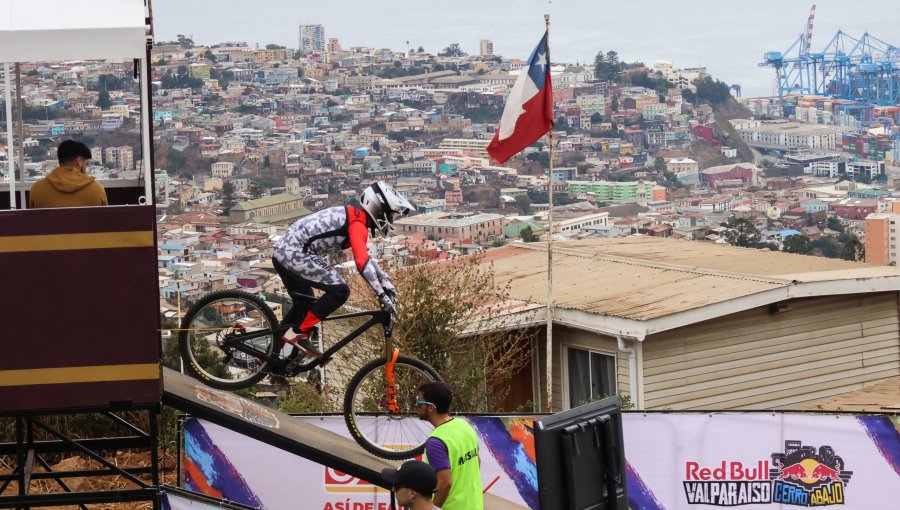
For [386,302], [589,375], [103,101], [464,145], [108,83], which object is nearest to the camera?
[386,302]

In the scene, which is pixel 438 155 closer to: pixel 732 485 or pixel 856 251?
pixel 856 251

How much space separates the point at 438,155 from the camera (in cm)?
11681

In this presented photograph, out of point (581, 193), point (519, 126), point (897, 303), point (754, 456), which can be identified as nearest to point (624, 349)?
point (519, 126)

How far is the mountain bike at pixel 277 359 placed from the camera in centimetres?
1051

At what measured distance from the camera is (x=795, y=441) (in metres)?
12.5

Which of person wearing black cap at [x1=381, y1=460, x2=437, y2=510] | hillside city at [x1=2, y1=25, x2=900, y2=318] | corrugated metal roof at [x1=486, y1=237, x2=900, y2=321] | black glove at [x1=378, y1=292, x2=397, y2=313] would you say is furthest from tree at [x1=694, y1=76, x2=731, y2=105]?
person wearing black cap at [x1=381, y1=460, x2=437, y2=510]

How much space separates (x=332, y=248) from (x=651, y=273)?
549 inches

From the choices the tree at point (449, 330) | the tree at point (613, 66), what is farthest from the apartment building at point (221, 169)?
the tree at point (613, 66)

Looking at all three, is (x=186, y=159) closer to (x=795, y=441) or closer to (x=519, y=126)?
(x=519, y=126)

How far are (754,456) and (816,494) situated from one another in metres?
0.66

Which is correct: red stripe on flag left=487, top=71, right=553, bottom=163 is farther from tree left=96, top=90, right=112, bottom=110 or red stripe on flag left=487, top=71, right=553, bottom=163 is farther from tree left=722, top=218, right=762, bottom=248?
tree left=722, top=218, right=762, bottom=248

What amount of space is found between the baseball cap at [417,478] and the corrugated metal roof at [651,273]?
1207cm

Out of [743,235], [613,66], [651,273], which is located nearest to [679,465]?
[651,273]

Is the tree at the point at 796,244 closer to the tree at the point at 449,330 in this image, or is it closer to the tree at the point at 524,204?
the tree at the point at 524,204
